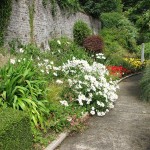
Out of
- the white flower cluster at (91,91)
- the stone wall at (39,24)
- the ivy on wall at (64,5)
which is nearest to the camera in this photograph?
the white flower cluster at (91,91)

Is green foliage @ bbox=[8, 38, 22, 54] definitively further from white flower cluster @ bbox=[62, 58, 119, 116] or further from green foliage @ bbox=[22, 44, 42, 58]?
white flower cluster @ bbox=[62, 58, 119, 116]

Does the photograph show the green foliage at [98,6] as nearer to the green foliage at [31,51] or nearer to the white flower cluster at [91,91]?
the green foliage at [31,51]

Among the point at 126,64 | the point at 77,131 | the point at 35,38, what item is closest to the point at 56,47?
the point at 35,38

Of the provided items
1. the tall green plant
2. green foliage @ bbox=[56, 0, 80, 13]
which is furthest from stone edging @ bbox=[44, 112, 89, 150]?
green foliage @ bbox=[56, 0, 80, 13]

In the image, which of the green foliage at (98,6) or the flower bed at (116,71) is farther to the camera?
the green foliage at (98,6)

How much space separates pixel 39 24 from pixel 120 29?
38.6 ft

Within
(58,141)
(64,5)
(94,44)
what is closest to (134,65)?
(94,44)

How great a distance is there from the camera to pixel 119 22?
85.5ft

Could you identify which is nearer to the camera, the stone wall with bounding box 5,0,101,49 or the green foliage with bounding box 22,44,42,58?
the green foliage with bounding box 22,44,42,58

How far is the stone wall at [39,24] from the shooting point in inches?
497

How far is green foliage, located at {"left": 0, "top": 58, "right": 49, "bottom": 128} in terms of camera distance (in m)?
6.29

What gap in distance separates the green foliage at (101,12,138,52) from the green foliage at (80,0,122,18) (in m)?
0.86

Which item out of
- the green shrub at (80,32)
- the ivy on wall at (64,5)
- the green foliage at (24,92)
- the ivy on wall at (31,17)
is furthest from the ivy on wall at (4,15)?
the green shrub at (80,32)

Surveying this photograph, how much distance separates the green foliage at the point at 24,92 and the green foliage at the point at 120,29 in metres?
17.1
